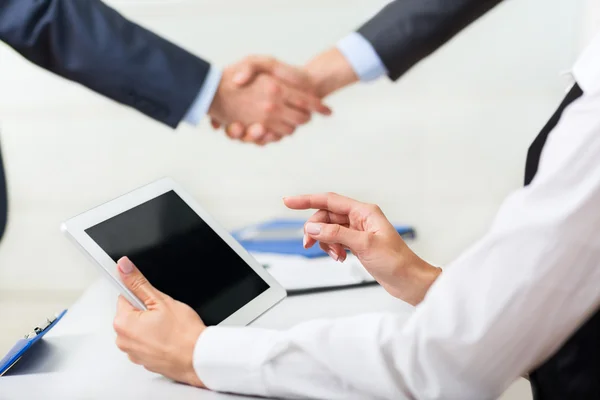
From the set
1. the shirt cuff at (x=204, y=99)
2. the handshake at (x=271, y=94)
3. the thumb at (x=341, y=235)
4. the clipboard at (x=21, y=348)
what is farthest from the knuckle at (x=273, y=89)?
the clipboard at (x=21, y=348)

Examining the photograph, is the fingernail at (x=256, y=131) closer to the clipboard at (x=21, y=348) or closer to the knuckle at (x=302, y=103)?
the knuckle at (x=302, y=103)

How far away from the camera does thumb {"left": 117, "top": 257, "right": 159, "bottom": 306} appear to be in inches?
30.9

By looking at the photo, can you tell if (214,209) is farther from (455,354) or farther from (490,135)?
(455,354)

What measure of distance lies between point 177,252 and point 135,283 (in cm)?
10

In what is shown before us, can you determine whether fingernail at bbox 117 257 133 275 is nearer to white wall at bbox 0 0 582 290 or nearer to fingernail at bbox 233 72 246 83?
fingernail at bbox 233 72 246 83

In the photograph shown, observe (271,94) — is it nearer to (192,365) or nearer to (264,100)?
(264,100)

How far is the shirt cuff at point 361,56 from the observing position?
128 centimetres

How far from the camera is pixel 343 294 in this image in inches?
40.9

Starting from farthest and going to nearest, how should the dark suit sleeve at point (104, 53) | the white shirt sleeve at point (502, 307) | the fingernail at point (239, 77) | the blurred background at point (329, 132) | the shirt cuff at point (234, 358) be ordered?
the blurred background at point (329, 132), the fingernail at point (239, 77), the dark suit sleeve at point (104, 53), the shirt cuff at point (234, 358), the white shirt sleeve at point (502, 307)

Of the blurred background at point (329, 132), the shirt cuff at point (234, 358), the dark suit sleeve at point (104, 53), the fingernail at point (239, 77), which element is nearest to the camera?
the shirt cuff at point (234, 358)

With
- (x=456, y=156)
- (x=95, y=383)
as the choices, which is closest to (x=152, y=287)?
→ (x=95, y=383)

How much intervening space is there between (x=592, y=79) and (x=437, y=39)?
2.28 feet

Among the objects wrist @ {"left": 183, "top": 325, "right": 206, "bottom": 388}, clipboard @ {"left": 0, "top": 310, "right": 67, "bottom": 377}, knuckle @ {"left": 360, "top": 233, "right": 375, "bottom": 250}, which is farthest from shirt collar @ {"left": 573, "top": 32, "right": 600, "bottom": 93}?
clipboard @ {"left": 0, "top": 310, "right": 67, "bottom": 377}

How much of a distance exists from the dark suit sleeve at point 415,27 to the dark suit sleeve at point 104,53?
0.38 meters
